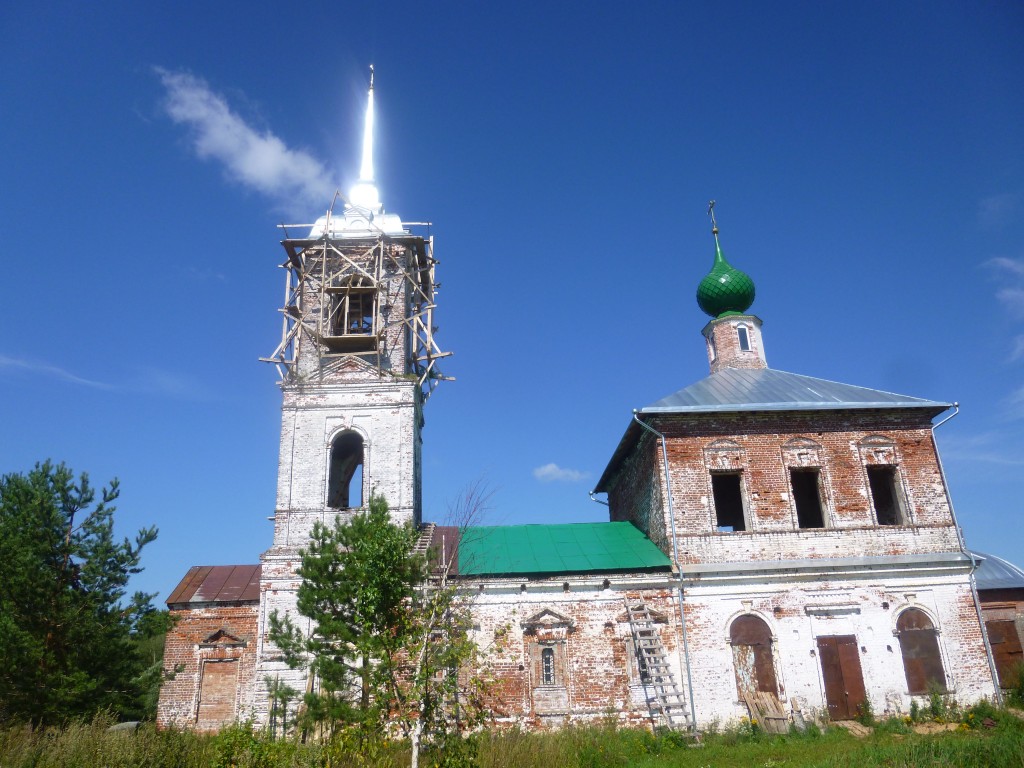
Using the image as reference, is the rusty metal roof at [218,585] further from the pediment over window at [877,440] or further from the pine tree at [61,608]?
the pediment over window at [877,440]

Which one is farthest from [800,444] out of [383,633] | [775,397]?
[383,633]

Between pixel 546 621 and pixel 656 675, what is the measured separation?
7.79 ft

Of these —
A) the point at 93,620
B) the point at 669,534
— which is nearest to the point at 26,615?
the point at 93,620

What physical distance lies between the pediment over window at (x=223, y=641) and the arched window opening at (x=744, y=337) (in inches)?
601

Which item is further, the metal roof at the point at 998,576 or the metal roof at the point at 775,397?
the metal roof at the point at 998,576

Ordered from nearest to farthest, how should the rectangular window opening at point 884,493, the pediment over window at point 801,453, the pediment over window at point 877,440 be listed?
the pediment over window at point 801,453 → the pediment over window at point 877,440 → the rectangular window opening at point 884,493

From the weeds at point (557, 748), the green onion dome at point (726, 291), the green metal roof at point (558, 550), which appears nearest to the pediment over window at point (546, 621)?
the green metal roof at point (558, 550)

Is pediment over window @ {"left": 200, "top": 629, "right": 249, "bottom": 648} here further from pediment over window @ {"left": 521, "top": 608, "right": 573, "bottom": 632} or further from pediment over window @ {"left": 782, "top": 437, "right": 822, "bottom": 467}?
pediment over window @ {"left": 782, "top": 437, "right": 822, "bottom": 467}

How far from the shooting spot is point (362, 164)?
798 inches

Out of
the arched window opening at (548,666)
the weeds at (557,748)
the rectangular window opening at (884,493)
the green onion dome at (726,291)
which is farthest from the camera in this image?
the green onion dome at (726,291)

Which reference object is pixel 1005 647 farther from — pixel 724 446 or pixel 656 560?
pixel 656 560

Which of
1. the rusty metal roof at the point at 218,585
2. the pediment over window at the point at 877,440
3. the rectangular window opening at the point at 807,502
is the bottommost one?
the rusty metal roof at the point at 218,585

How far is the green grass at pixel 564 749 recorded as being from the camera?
364 inches

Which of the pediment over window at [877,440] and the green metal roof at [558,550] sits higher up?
the pediment over window at [877,440]
